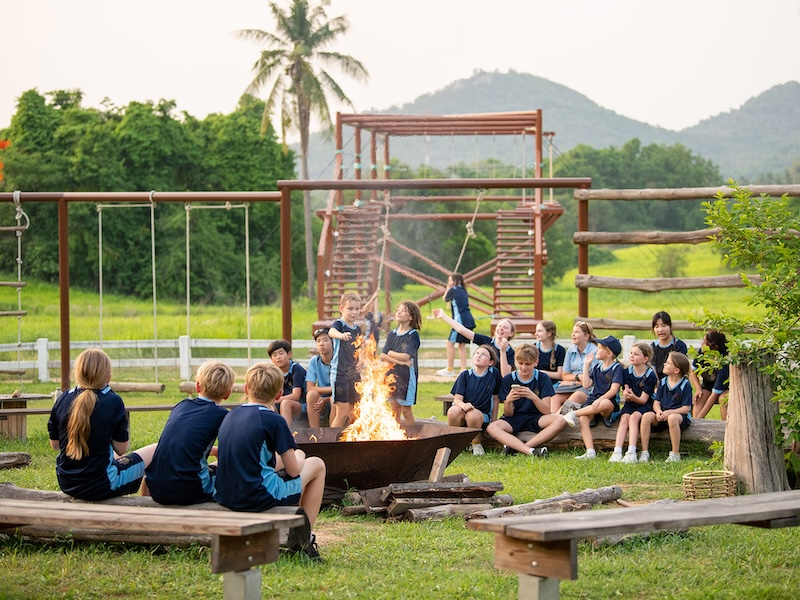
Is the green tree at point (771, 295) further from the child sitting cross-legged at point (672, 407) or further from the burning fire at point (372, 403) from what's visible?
the burning fire at point (372, 403)

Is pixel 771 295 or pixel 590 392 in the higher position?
pixel 771 295

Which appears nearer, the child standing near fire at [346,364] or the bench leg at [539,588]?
the bench leg at [539,588]

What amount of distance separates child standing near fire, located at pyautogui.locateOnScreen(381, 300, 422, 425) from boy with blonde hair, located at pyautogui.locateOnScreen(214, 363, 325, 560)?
410 centimetres

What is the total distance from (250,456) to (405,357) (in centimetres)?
441

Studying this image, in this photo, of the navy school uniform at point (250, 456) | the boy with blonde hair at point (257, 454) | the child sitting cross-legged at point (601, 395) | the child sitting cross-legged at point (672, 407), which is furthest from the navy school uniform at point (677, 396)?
the navy school uniform at point (250, 456)

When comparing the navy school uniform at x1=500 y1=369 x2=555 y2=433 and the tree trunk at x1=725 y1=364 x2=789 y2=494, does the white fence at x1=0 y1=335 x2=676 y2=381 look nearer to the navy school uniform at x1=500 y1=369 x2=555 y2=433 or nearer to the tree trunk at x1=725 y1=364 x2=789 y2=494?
the navy school uniform at x1=500 y1=369 x2=555 y2=433

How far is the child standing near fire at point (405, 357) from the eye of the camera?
34.1ft

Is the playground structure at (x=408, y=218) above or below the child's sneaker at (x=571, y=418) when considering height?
above

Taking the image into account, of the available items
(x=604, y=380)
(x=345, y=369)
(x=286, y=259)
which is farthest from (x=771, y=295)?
(x=286, y=259)

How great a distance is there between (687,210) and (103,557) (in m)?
71.4

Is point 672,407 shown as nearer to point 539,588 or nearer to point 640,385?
point 640,385

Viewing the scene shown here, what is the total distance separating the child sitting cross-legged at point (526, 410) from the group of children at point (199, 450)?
13.3 feet

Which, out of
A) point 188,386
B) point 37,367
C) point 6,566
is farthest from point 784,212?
point 37,367

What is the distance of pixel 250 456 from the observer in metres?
6.08
